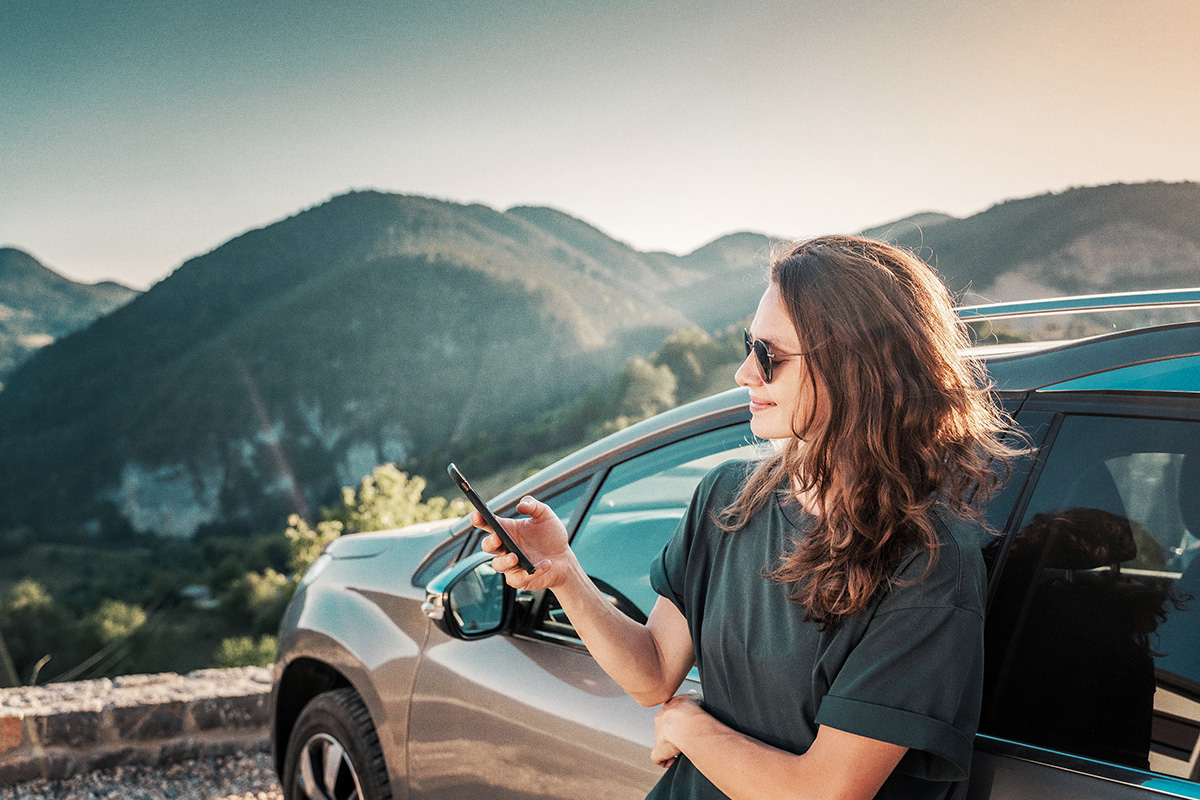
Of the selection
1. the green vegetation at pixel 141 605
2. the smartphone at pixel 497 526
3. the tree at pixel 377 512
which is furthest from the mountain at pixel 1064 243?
the green vegetation at pixel 141 605

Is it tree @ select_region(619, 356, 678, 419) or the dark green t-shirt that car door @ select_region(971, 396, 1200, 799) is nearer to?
the dark green t-shirt

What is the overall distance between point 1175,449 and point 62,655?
49715 millimetres

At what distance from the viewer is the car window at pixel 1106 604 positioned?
3.14 feet

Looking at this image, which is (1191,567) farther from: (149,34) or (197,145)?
(197,145)

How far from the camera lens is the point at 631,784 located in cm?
142

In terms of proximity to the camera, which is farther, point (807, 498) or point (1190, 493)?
point (807, 498)

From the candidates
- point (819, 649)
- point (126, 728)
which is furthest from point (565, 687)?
point (126, 728)

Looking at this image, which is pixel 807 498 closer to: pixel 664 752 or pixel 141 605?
pixel 664 752

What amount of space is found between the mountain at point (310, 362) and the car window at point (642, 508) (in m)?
56.5

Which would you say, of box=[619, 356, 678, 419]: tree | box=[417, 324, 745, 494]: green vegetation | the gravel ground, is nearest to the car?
the gravel ground

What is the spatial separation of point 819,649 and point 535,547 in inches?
20.4

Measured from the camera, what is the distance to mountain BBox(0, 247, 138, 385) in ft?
257

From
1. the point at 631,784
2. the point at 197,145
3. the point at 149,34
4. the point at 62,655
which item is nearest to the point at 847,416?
the point at 631,784

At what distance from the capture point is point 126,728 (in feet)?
12.2
